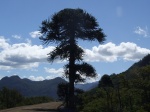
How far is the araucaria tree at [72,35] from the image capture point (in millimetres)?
29875

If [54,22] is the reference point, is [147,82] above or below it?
below

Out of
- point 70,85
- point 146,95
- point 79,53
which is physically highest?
point 79,53

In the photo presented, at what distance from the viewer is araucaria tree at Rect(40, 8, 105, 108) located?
29.9 metres

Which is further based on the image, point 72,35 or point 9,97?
point 9,97

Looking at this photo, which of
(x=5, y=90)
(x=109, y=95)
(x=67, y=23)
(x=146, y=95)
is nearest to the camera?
(x=146, y=95)

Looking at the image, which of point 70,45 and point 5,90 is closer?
point 70,45

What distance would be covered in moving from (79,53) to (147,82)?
17121mm

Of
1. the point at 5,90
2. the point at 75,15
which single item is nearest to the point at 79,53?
the point at 75,15

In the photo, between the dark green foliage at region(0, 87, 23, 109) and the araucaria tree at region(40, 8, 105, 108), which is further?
the dark green foliage at region(0, 87, 23, 109)

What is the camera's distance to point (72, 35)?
99.8 feet

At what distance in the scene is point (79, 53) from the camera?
3069 centimetres

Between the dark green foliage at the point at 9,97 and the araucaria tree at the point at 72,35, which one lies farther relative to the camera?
the dark green foliage at the point at 9,97

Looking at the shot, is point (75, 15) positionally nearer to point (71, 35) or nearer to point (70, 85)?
point (71, 35)

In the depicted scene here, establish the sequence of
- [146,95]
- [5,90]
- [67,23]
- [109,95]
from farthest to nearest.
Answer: [5,90]
[67,23]
[109,95]
[146,95]
